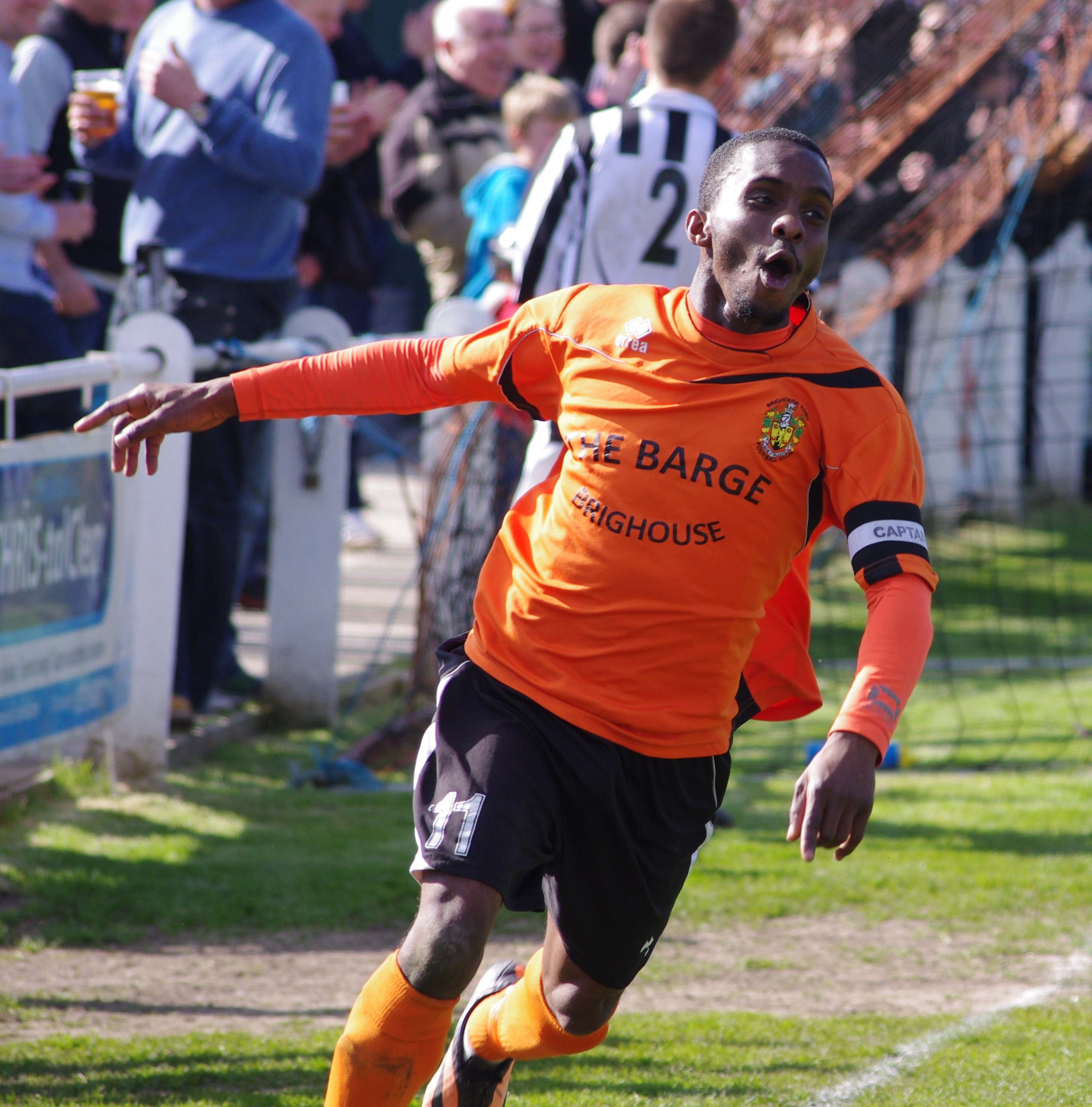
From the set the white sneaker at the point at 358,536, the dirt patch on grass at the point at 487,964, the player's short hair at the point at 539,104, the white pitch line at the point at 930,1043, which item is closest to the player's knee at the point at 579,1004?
the white pitch line at the point at 930,1043

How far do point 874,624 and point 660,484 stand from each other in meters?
0.52

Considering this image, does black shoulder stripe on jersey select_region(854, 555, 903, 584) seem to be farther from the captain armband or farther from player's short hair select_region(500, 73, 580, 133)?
player's short hair select_region(500, 73, 580, 133)

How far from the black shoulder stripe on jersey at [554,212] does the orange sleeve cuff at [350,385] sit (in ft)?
5.50

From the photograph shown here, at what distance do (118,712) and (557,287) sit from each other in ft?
6.98

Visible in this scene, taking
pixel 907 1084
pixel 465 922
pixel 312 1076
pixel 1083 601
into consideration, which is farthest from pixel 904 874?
pixel 1083 601

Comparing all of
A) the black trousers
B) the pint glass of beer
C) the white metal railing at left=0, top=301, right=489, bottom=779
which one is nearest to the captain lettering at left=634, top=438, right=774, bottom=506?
the white metal railing at left=0, top=301, right=489, bottom=779

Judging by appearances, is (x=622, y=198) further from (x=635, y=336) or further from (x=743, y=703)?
(x=743, y=703)

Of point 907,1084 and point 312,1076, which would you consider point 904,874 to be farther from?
point 312,1076

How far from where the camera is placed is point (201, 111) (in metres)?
5.60

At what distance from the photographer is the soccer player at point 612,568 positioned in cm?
271

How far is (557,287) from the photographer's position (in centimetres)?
489

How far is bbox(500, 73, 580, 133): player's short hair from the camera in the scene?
6.73m

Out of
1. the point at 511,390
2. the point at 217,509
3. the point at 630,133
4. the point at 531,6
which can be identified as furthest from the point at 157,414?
the point at 531,6

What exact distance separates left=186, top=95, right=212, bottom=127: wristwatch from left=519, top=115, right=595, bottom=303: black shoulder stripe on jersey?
157cm
